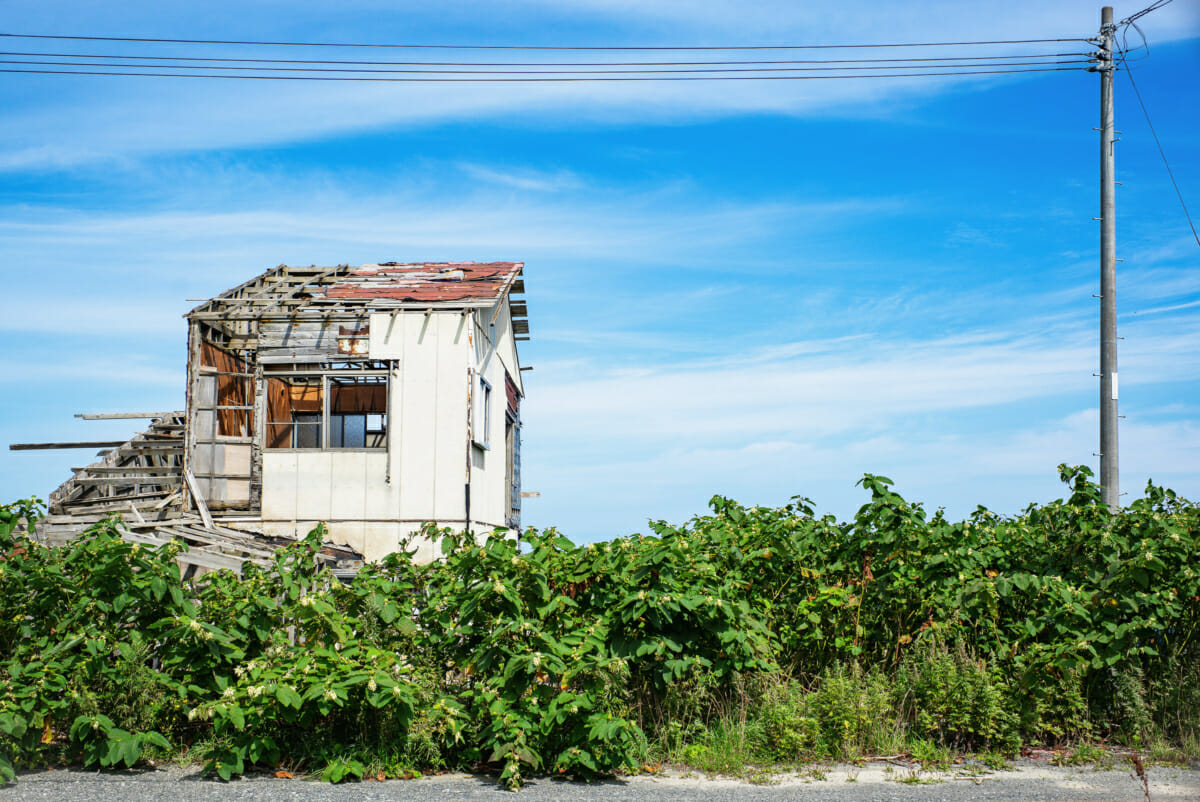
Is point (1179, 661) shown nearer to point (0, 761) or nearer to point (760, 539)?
point (760, 539)

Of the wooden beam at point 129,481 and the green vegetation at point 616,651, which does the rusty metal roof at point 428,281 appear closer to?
the wooden beam at point 129,481

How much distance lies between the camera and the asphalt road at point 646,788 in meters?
5.39

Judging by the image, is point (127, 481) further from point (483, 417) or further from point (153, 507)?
point (483, 417)

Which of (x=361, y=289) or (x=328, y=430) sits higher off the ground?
(x=361, y=289)

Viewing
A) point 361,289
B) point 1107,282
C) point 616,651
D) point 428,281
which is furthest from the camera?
point 428,281

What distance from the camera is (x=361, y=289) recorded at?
17875 millimetres

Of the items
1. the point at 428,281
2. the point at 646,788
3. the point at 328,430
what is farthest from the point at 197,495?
the point at 646,788

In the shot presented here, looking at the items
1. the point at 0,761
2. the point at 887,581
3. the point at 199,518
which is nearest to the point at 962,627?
the point at 887,581

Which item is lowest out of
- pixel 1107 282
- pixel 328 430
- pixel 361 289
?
pixel 328 430

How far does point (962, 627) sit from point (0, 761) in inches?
270

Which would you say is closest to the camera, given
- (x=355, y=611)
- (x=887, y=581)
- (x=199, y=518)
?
(x=355, y=611)

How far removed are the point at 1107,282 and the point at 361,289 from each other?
13283mm

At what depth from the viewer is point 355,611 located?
630 centimetres

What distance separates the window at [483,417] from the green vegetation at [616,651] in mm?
10387
